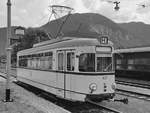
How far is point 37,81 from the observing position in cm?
1400

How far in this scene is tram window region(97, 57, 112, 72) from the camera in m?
9.68

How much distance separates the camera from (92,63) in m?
9.55

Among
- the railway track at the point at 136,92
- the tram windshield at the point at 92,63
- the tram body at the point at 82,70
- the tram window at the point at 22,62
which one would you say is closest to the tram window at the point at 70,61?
the tram body at the point at 82,70

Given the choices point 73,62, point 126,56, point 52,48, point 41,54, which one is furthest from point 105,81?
point 126,56

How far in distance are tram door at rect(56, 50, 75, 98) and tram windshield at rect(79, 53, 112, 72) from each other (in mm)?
443

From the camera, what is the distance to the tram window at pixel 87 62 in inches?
376

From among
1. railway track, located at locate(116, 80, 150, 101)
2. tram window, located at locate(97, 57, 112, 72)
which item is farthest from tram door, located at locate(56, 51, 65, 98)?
railway track, located at locate(116, 80, 150, 101)

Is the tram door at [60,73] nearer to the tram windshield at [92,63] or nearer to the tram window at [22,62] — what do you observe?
the tram windshield at [92,63]

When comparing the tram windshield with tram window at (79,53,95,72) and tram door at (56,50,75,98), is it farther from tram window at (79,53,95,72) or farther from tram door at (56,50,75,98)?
tram door at (56,50,75,98)

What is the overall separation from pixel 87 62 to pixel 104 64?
0.76 metres

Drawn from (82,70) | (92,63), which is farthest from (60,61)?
(92,63)

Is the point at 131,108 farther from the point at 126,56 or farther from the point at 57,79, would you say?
the point at 126,56

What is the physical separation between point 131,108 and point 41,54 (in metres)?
5.47

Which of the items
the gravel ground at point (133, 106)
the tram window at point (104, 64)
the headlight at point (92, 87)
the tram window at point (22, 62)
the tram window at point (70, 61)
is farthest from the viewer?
the tram window at point (22, 62)
